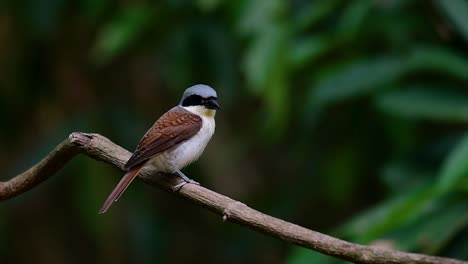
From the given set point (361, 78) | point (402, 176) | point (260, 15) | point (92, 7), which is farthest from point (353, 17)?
point (92, 7)

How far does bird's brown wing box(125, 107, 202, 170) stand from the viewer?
3021 mm

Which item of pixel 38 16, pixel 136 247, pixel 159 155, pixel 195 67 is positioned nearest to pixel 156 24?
pixel 195 67

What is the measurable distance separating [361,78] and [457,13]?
478mm

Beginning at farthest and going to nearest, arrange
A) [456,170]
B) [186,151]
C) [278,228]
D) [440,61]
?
[440,61] < [186,151] < [456,170] < [278,228]

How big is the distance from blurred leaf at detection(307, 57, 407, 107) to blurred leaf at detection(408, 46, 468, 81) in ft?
0.25

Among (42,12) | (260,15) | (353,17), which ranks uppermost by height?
(353,17)

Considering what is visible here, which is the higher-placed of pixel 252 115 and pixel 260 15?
pixel 260 15

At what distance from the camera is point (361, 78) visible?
150 inches

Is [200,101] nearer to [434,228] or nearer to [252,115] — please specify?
[434,228]

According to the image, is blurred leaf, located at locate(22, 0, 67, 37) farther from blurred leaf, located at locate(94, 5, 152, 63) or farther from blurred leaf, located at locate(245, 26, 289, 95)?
blurred leaf, located at locate(245, 26, 289, 95)

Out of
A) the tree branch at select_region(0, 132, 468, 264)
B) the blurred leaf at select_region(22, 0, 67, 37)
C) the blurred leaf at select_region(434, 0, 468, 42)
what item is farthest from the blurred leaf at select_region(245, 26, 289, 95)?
the blurred leaf at select_region(22, 0, 67, 37)

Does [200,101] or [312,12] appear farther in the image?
[312,12]

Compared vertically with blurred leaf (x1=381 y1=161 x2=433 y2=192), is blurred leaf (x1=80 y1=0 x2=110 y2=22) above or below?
above

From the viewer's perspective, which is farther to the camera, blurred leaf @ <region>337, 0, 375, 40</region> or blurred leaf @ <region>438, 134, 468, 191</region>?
blurred leaf @ <region>337, 0, 375, 40</region>
